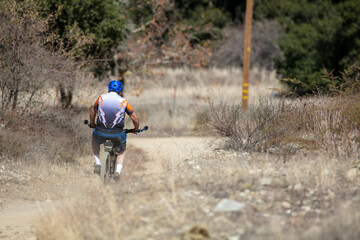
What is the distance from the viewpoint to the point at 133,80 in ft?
69.7

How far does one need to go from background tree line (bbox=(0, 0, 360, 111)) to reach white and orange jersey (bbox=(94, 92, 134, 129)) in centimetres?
344

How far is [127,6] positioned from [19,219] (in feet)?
43.9

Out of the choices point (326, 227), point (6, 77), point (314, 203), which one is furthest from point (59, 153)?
point (326, 227)

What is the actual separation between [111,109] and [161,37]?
45.3ft

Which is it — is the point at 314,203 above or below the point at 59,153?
above

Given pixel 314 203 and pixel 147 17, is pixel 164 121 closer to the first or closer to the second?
pixel 147 17

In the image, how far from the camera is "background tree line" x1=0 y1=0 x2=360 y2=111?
1251cm

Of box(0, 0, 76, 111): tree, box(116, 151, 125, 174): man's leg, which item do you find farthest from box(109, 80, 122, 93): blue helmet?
box(0, 0, 76, 111): tree

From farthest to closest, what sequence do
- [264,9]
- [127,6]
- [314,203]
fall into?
[264,9], [127,6], [314,203]

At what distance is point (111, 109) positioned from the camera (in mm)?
8227

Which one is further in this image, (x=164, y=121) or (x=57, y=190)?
(x=164, y=121)

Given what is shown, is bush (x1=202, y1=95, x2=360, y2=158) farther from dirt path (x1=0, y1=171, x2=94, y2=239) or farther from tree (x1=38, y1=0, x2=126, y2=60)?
tree (x1=38, y1=0, x2=126, y2=60)

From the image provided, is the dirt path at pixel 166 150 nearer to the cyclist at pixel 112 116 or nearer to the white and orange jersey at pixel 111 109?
the cyclist at pixel 112 116

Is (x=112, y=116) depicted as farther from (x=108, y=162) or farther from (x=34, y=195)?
(x=34, y=195)
